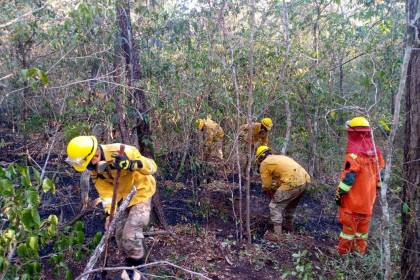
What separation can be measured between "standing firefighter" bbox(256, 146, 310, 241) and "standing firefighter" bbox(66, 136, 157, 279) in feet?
6.33

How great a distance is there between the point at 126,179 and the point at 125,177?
2 centimetres

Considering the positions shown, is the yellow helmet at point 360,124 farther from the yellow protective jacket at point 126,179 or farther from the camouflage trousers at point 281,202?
the yellow protective jacket at point 126,179

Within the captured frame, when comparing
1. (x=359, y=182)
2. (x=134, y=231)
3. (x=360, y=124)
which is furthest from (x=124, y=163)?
(x=359, y=182)

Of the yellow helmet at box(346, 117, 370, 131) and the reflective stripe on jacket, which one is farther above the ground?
the yellow helmet at box(346, 117, 370, 131)

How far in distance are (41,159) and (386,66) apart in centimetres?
680

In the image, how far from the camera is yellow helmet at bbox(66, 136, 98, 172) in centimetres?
368

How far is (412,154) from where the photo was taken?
3.45 m

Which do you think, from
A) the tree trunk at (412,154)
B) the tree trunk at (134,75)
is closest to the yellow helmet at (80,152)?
the tree trunk at (134,75)

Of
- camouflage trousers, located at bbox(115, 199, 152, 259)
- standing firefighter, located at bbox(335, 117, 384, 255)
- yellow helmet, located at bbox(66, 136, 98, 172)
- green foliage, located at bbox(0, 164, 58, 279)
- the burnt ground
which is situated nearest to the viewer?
green foliage, located at bbox(0, 164, 58, 279)

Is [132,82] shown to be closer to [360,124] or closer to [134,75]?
[134,75]

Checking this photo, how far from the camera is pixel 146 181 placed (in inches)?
177

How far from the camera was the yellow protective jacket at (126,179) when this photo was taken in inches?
161

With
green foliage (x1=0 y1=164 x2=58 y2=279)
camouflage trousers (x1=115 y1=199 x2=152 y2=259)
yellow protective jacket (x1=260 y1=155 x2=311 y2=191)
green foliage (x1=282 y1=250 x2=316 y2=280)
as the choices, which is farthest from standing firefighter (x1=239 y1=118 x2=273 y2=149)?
green foliage (x1=0 y1=164 x2=58 y2=279)

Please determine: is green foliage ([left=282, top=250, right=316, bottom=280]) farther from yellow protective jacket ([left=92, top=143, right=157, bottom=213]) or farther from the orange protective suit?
yellow protective jacket ([left=92, top=143, right=157, bottom=213])
